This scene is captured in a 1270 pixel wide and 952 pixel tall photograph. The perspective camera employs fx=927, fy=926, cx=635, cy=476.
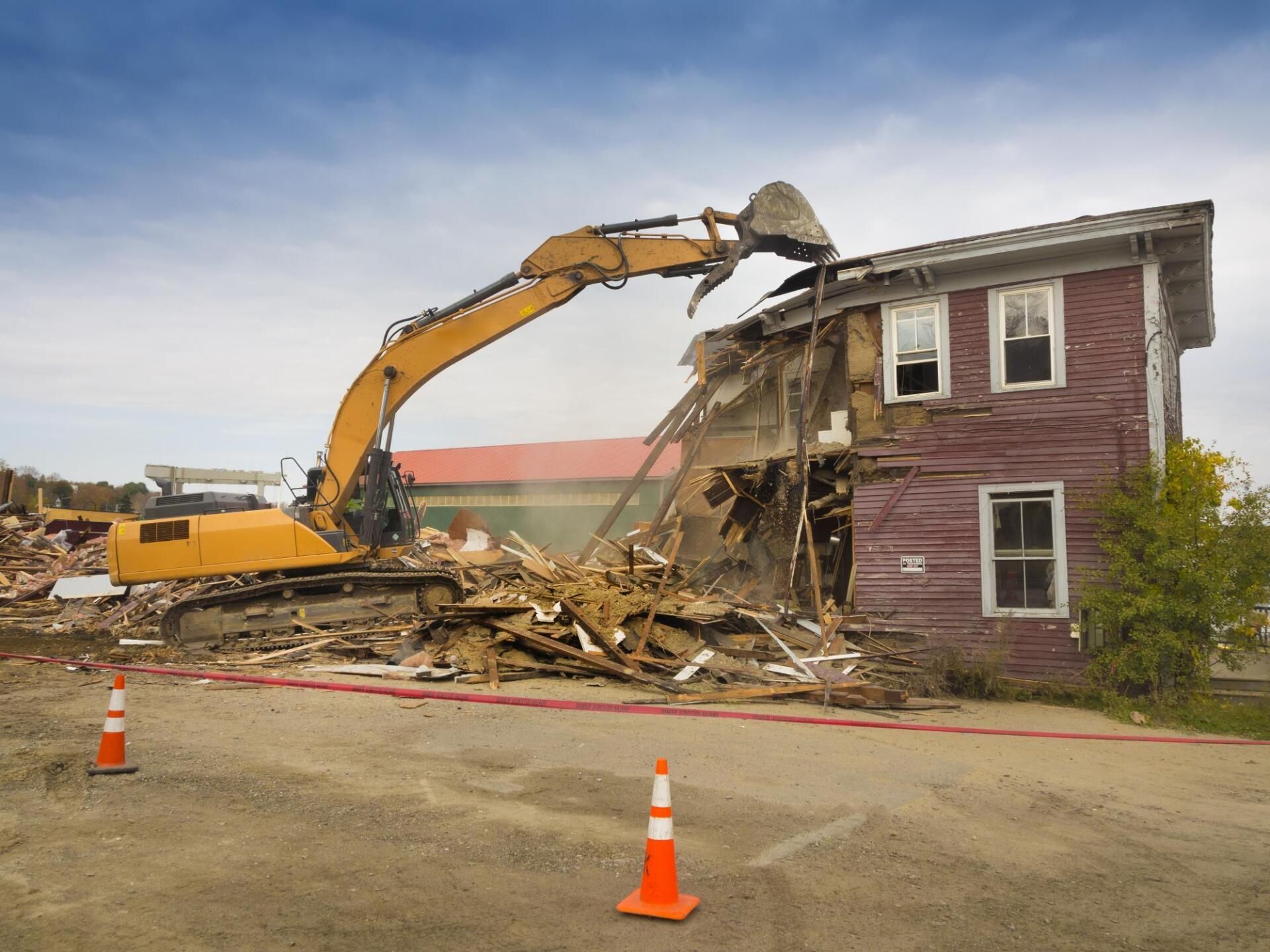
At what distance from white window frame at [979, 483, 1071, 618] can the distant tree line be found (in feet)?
112

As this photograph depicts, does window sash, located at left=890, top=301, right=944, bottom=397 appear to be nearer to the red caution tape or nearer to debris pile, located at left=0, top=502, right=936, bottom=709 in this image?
debris pile, located at left=0, top=502, right=936, bottom=709

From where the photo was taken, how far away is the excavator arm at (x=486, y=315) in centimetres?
1338

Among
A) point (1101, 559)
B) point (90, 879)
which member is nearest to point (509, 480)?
point (1101, 559)

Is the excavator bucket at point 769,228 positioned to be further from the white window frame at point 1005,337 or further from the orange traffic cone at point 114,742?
the orange traffic cone at point 114,742

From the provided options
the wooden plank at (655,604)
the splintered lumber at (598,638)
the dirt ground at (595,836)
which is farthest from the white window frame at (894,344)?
the dirt ground at (595,836)

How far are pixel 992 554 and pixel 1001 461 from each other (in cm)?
135

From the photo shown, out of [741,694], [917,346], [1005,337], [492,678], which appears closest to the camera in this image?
[741,694]

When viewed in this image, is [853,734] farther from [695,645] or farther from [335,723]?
[335,723]

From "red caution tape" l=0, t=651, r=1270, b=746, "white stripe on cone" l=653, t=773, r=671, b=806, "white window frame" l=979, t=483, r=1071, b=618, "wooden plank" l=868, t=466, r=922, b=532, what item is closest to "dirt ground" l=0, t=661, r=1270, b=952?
"red caution tape" l=0, t=651, r=1270, b=746


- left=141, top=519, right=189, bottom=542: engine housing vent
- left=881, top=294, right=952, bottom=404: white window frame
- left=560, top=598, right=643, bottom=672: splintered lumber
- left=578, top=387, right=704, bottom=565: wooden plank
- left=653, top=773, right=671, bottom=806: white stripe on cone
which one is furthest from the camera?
left=578, top=387, right=704, bottom=565: wooden plank

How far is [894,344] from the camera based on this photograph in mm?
14391

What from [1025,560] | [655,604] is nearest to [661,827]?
[655,604]

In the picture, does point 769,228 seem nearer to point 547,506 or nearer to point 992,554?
point 992,554

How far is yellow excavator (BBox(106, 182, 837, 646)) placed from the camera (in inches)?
540
